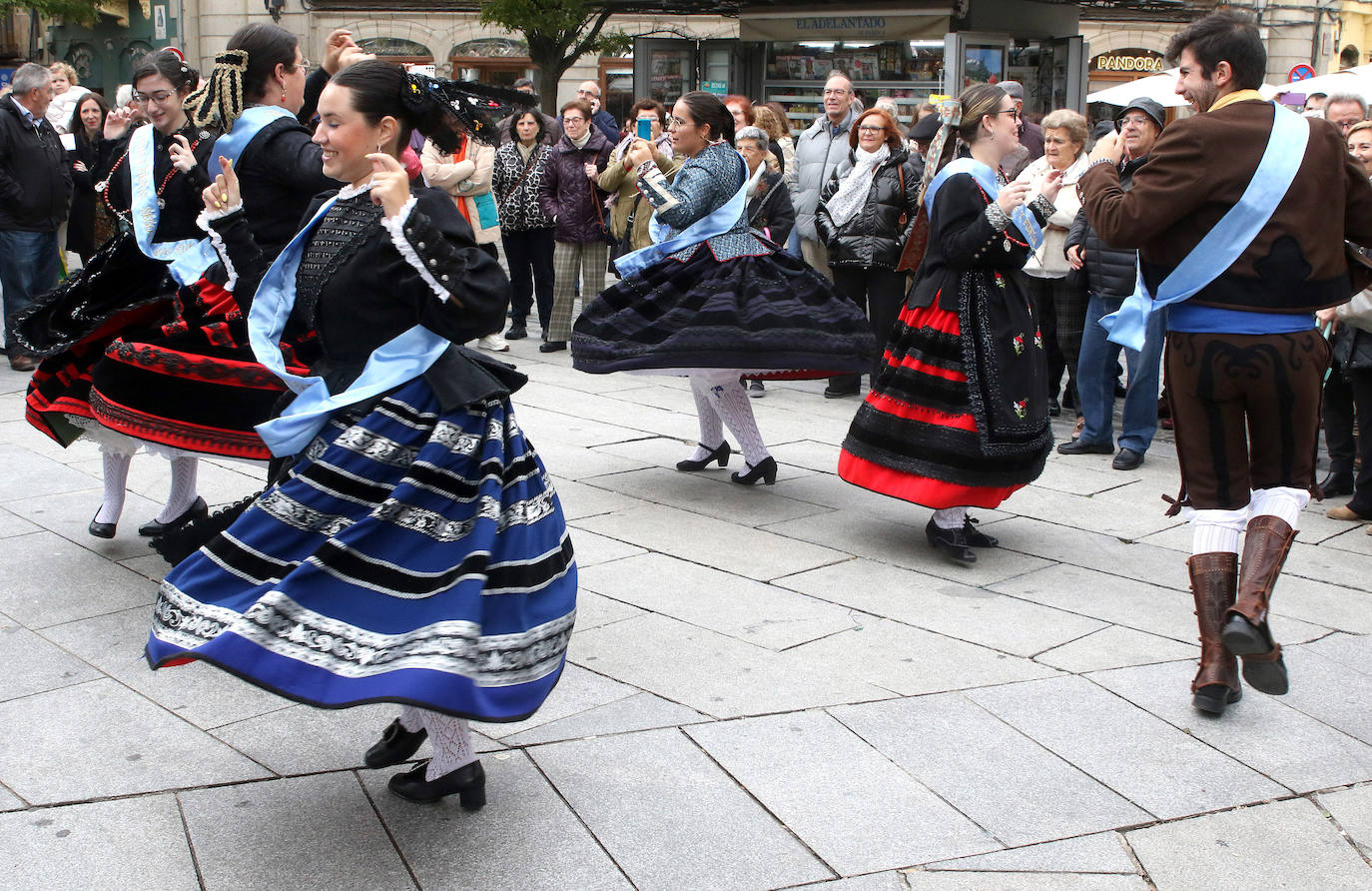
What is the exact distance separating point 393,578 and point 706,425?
3.77m

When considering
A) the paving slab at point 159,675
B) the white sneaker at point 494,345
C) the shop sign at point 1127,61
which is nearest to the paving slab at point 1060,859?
the paving slab at point 159,675

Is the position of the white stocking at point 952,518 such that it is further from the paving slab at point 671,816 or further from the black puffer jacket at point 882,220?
the black puffer jacket at point 882,220

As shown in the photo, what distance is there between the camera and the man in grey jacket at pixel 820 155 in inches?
345

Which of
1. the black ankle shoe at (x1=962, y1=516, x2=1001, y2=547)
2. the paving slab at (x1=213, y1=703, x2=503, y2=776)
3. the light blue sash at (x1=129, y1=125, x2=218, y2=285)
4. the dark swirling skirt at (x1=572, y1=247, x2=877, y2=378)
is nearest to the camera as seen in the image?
the paving slab at (x1=213, y1=703, x2=503, y2=776)

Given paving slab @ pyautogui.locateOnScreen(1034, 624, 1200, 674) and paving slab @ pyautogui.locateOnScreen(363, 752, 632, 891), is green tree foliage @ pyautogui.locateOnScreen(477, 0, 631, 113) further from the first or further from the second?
paving slab @ pyautogui.locateOnScreen(363, 752, 632, 891)

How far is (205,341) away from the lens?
4.43 metres

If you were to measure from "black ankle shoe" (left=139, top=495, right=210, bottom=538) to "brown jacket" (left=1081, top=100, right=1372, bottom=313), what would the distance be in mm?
3254

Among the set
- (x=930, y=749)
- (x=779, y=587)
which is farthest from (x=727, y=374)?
(x=930, y=749)

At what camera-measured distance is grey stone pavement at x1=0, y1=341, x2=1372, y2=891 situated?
9.48 feet

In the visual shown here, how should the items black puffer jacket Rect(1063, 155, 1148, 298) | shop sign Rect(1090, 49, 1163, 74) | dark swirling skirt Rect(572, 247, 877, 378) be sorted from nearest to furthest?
dark swirling skirt Rect(572, 247, 877, 378), black puffer jacket Rect(1063, 155, 1148, 298), shop sign Rect(1090, 49, 1163, 74)

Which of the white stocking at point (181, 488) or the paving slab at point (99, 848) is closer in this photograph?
the paving slab at point (99, 848)

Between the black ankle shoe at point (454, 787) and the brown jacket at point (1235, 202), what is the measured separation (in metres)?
2.19

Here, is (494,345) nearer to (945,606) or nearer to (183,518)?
(183,518)

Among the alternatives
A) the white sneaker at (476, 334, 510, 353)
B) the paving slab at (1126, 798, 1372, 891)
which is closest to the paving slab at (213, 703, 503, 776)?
the paving slab at (1126, 798, 1372, 891)
